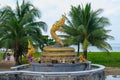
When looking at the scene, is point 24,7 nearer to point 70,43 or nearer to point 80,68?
point 70,43

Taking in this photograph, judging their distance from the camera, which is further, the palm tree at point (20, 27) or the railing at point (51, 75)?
the palm tree at point (20, 27)

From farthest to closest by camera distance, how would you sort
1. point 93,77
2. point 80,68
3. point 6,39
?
point 6,39 < point 80,68 < point 93,77

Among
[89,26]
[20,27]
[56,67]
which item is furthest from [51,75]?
[89,26]

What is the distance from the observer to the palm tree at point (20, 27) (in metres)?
29.6

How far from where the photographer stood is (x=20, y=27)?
98.1 feet

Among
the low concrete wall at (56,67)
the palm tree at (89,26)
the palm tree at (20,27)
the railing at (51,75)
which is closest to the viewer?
the railing at (51,75)

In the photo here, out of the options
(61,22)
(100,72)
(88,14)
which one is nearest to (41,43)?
(88,14)

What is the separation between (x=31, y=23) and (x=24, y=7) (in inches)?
63.6

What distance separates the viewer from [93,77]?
1619cm

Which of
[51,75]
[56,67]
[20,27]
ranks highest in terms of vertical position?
[20,27]

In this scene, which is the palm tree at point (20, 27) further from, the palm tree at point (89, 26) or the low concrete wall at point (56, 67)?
the low concrete wall at point (56, 67)

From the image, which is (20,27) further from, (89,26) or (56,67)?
(56,67)

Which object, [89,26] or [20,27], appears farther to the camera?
[89,26]

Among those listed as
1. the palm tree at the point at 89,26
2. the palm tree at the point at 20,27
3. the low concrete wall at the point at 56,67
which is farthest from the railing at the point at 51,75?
the palm tree at the point at 89,26
